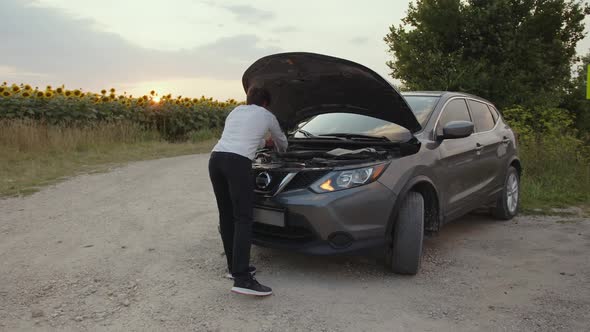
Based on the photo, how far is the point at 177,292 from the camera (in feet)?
12.6

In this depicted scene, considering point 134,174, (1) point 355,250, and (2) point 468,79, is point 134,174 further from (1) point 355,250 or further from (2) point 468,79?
(2) point 468,79

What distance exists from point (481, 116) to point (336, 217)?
3.06 metres

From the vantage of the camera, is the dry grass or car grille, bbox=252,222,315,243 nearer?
car grille, bbox=252,222,315,243

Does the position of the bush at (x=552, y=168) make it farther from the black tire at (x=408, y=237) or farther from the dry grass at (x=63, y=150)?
the dry grass at (x=63, y=150)

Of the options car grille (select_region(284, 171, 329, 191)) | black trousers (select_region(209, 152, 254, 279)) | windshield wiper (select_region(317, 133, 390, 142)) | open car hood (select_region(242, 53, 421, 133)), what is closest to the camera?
black trousers (select_region(209, 152, 254, 279))

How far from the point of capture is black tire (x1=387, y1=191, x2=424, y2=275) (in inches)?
161

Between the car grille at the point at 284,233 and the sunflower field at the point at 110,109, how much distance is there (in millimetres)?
10577

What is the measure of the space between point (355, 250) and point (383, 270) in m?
0.60

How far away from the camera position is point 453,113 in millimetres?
5336

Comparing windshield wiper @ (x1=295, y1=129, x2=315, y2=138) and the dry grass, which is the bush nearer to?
windshield wiper @ (x1=295, y1=129, x2=315, y2=138)

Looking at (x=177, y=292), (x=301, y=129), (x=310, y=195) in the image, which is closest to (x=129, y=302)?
(x=177, y=292)

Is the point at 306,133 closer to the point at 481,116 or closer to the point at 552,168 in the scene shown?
the point at 481,116

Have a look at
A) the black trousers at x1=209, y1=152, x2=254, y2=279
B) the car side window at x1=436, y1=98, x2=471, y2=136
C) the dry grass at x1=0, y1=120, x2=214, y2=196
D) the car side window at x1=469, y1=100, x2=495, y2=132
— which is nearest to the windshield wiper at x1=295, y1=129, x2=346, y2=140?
the car side window at x1=436, y1=98, x2=471, y2=136

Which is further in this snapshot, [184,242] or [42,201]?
[42,201]
